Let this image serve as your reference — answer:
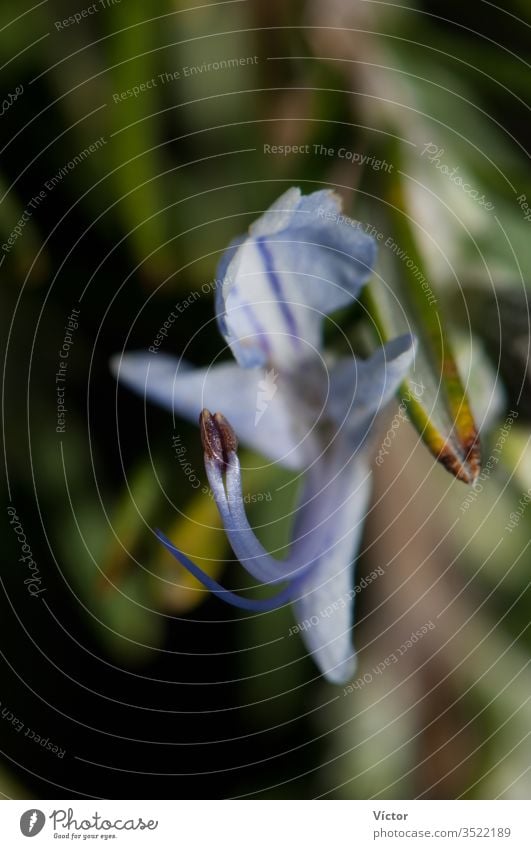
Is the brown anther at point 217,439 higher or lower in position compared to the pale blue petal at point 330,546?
higher

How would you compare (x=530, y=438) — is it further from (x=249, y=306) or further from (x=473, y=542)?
Answer: (x=249, y=306)

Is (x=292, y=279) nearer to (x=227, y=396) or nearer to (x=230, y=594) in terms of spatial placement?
(x=227, y=396)
